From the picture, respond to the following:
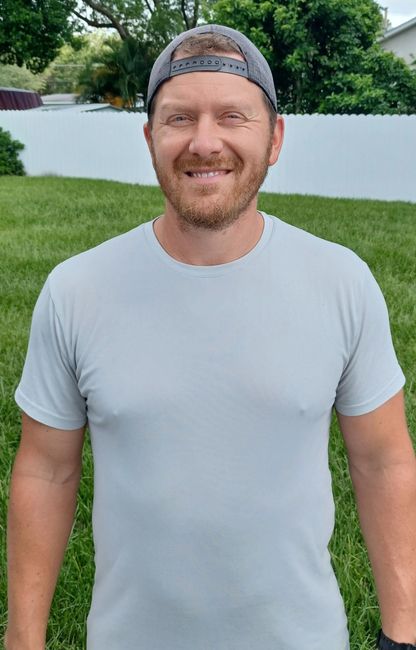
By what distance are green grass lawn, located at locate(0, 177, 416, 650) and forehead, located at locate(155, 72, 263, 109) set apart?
1.84 meters

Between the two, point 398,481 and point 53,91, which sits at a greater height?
point 398,481

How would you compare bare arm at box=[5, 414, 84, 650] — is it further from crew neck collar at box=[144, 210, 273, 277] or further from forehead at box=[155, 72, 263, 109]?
forehead at box=[155, 72, 263, 109]

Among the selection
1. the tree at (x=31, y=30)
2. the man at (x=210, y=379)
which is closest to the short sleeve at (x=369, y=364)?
the man at (x=210, y=379)

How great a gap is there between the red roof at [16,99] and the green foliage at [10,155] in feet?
30.4

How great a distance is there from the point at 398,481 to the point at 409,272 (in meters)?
5.72

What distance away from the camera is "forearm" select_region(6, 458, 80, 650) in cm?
150

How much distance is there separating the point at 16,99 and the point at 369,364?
30.2 metres

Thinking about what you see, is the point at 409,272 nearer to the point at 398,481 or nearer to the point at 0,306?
the point at 0,306

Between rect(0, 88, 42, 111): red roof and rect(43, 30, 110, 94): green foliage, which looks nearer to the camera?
rect(0, 88, 42, 111): red roof

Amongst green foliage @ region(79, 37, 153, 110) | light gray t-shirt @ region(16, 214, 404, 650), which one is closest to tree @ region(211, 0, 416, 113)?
green foliage @ region(79, 37, 153, 110)

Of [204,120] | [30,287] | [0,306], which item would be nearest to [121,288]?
[204,120]

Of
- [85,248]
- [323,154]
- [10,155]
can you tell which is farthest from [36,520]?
[10,155]

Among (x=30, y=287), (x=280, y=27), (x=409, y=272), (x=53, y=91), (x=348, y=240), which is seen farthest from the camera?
(x=53, y=91)

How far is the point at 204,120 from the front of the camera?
1.38 meters
